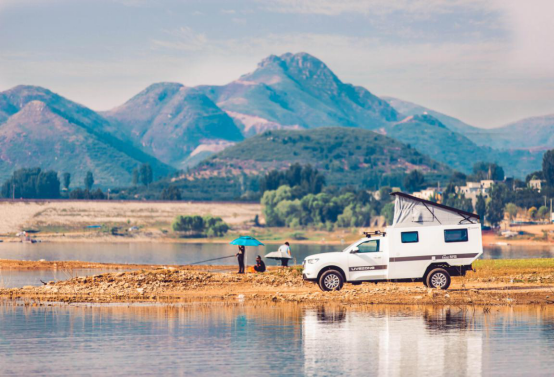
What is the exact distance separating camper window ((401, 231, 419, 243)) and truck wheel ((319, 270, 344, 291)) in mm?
3172

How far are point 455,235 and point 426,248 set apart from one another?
1410 mm

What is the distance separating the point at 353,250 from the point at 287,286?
6.82m

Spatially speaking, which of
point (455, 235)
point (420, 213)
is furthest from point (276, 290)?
point (455, 235)

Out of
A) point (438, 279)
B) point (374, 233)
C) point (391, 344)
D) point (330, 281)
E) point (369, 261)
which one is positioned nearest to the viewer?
point (391, 344)

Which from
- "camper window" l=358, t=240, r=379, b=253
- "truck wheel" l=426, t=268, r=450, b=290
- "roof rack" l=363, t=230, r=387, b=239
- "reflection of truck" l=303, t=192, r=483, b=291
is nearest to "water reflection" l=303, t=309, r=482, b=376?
"reflection of truck" l=303, t=192, r=483, b=291

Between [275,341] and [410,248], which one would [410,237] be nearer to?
[410,248]

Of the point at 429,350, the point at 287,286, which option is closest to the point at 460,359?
the point at 429,350

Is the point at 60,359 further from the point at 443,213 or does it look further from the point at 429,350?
the point at 443,213

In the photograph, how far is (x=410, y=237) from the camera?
36875 millimetres

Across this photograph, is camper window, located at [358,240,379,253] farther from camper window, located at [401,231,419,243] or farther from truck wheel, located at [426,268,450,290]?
truck wheel, located at [426,268,450,290]

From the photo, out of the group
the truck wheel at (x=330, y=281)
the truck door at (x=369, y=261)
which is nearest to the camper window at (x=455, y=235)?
the truck door at (x=369, y=261)

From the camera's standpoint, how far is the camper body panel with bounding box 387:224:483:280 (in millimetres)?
36812

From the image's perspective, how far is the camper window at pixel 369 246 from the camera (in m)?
36.9

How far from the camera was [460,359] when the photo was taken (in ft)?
80.7
